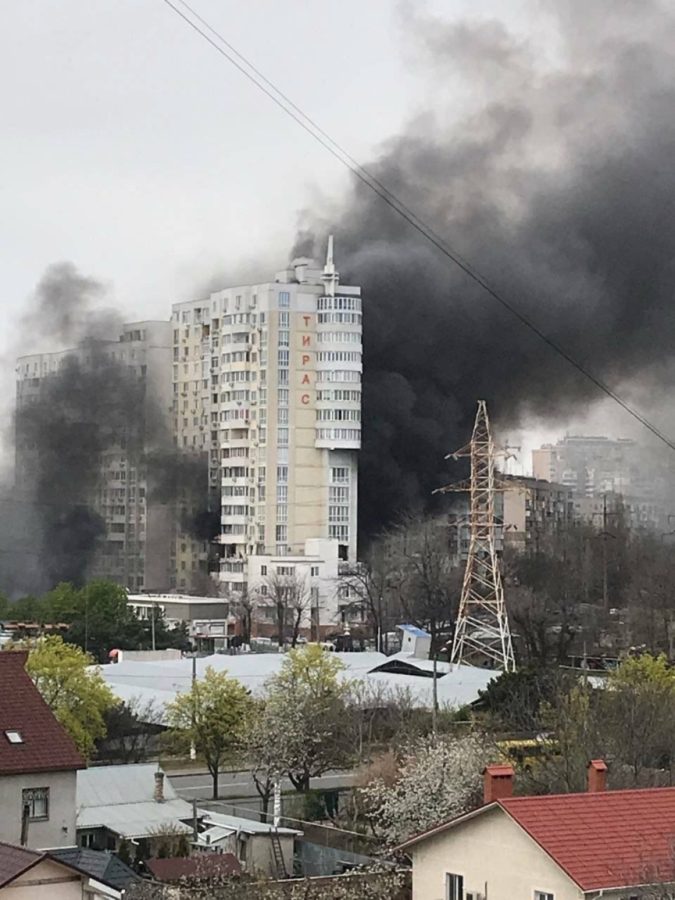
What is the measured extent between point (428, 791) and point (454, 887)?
6.86 meters

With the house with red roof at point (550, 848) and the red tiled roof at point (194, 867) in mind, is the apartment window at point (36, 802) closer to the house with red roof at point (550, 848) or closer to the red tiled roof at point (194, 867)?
the red tiled roof at point (194, 867)

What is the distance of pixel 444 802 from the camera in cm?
2255

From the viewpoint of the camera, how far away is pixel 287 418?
77.6 metres

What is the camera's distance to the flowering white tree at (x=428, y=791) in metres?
22.2

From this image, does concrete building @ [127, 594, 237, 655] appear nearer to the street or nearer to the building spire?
the building spire

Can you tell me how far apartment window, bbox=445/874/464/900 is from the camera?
51.7 ft

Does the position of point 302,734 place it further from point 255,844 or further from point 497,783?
point 497,783

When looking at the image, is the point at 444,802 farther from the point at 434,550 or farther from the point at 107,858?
the point at 434,550

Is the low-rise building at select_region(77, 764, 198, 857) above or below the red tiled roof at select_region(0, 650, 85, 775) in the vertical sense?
below

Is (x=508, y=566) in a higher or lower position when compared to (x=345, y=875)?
higher

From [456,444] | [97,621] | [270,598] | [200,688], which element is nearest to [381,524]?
[456,444]

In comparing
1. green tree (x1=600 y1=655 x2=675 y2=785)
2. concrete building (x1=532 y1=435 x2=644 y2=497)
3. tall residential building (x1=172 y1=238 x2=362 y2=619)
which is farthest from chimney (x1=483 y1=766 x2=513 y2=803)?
concrete building (x1=532 y1=435 x2=644 y2=497)

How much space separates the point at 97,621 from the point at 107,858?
40677 mm

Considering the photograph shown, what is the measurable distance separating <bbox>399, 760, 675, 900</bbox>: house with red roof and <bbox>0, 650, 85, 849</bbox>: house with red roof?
4.68m
